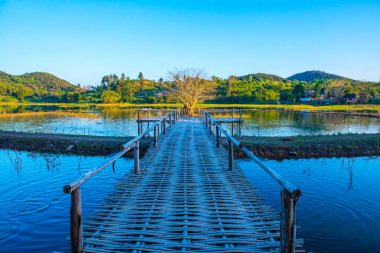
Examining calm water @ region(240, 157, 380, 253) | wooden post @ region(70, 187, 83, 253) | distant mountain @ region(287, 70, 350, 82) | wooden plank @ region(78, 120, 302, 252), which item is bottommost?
calm water @ region(240, 157, 380, 253)

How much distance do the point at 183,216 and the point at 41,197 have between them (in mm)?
5685

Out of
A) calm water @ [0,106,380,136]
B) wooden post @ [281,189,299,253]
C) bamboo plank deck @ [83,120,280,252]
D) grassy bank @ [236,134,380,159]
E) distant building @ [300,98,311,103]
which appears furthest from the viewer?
distant building @ [300,98,311,103]

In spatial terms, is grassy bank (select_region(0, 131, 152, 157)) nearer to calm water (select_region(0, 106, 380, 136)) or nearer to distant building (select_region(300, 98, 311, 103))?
calm water (select_region(0, 106, 380, 136))

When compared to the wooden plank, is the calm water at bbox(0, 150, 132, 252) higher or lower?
lower

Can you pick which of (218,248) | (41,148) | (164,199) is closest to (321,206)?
(164,199)

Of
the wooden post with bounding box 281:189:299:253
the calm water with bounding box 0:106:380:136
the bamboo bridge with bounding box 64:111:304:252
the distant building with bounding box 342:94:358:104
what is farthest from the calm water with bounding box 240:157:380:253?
the distant building with bounding box 342:94:358:104

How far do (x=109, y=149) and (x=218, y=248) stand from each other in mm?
12758

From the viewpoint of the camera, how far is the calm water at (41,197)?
614cm

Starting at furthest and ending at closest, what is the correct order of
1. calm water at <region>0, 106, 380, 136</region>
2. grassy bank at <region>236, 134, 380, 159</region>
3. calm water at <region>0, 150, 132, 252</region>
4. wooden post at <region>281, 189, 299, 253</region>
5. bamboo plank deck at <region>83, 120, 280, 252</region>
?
calm water at <region>0, 106, 380, 136</region> < grassy bank at <region>236, 134, 380, 159</region> < calm water at <region>0, 150, 132, 252</region> < bamboo plank deck at <region>83, 120, 280, 252</region> < wooden post at <region>281, 189, 299, 253</region>

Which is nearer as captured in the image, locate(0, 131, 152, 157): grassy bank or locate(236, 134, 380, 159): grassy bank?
locate(236, 134, 380, 159): grassy bank

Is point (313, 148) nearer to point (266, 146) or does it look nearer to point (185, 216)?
point (266, 146)

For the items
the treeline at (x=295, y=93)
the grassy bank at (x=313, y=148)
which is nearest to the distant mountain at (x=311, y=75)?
the treeline at (x=295, y=93)

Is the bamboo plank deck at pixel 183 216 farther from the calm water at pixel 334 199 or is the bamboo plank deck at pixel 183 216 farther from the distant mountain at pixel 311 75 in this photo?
the distant mountain at pixel 311 75

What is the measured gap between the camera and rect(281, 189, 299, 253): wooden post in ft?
11.0
